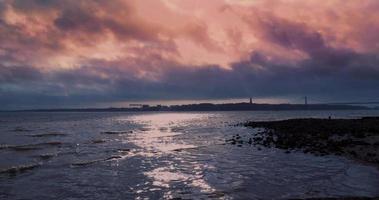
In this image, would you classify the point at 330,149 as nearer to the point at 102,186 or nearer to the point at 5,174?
the point at 102,186

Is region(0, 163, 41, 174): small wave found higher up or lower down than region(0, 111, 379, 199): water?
lower down

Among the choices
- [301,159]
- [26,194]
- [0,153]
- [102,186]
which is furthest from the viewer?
[0,153]

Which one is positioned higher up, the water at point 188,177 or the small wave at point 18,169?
the water at point 188,177

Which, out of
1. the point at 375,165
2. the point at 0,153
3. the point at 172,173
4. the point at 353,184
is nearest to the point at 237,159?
the point at 172,173

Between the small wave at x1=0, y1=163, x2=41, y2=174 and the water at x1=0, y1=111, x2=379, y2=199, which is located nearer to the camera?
the water at x1=0, y1=111, x2=379, y2=199

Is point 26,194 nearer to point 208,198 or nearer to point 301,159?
point 208,198

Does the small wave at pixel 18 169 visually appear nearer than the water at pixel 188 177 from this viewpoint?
No

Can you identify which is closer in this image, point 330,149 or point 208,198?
point 208,198

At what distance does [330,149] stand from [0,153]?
31440 millimetres

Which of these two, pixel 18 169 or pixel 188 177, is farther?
pixel 18 169

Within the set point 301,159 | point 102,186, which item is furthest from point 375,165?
point 102,186

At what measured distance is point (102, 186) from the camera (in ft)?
69.5

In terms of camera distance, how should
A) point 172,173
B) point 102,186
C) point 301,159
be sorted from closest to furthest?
point 102,186 → point 172,173 → point 301,159

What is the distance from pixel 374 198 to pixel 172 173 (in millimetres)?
12699
